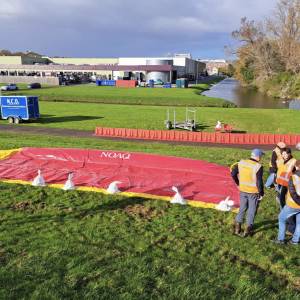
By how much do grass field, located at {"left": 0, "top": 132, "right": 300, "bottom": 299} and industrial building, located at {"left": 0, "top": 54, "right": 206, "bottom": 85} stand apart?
82572 mm

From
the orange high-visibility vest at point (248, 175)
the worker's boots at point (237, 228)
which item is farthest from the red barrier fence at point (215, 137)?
the orange high-visibility vest at point (248, 175)

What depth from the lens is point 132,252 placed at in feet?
23.7

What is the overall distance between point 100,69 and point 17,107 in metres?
71.9

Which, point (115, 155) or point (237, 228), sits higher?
point (115, 155)

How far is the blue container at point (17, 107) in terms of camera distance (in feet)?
98.9

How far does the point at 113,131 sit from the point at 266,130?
12.0 meters

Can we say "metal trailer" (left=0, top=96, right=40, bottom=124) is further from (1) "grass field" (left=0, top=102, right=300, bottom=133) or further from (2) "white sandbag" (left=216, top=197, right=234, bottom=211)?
(2) "white sandbag" (left=216, top=197, right=234, bottom=211)

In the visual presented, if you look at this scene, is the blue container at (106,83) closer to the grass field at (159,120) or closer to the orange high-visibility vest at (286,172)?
the grass field at (159,120)

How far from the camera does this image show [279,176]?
9.11 meters

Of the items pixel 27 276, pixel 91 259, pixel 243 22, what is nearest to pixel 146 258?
pixel 91 259


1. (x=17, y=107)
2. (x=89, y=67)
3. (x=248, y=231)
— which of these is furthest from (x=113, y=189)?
(x=89, y=67)

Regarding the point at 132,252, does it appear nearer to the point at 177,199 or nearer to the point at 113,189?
the point at 177,199

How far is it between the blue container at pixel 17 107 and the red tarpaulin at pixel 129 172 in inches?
656

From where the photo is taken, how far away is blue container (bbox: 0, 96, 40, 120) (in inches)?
1187
